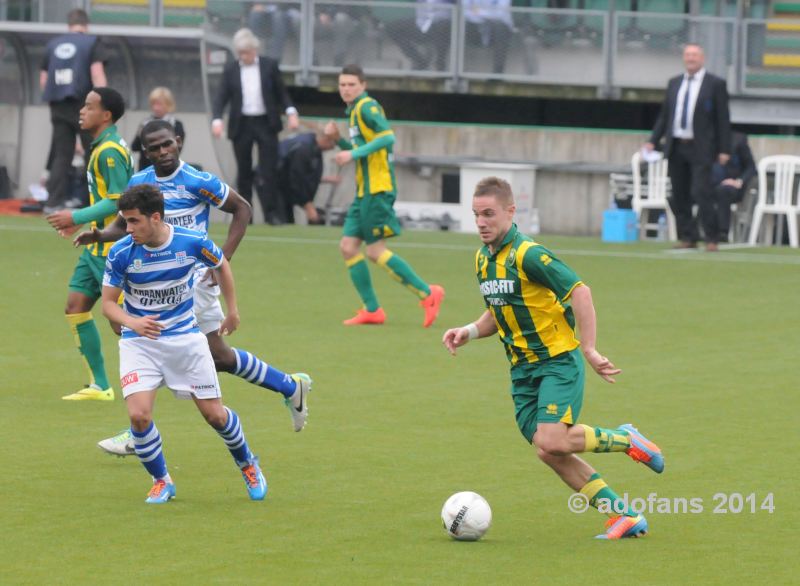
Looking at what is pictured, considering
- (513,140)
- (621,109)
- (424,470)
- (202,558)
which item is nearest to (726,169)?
(513,140)

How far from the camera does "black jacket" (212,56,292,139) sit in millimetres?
20562

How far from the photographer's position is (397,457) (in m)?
8.68

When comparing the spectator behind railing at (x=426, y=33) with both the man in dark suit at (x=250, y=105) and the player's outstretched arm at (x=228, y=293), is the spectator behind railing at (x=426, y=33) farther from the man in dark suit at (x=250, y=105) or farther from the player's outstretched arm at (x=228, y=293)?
the player's outstretched arm at (x=228, y=293)

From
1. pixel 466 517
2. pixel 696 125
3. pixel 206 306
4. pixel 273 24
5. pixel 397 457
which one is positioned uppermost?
pixel 273 24

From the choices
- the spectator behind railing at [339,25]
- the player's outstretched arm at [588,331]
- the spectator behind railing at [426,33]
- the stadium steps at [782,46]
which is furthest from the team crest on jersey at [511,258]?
the stadium steps at [782,46]

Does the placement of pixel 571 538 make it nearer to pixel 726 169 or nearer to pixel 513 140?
pixel 726 169

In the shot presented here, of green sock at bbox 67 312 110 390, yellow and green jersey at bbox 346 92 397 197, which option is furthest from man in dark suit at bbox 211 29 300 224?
→ green sock at bbox 67 312 110 390

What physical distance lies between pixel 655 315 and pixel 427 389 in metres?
4.15

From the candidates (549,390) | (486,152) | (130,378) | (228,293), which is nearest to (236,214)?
(228,293)

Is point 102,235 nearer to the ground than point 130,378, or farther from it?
farther from it

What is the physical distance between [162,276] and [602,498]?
2186 mm

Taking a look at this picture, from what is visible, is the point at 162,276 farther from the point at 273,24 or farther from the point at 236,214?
the point at 273,24

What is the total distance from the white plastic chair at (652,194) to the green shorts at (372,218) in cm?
839

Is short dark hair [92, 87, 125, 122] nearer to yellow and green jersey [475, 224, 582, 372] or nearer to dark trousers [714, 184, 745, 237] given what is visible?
yellow and green jersey [475, 224, 582, 372]
